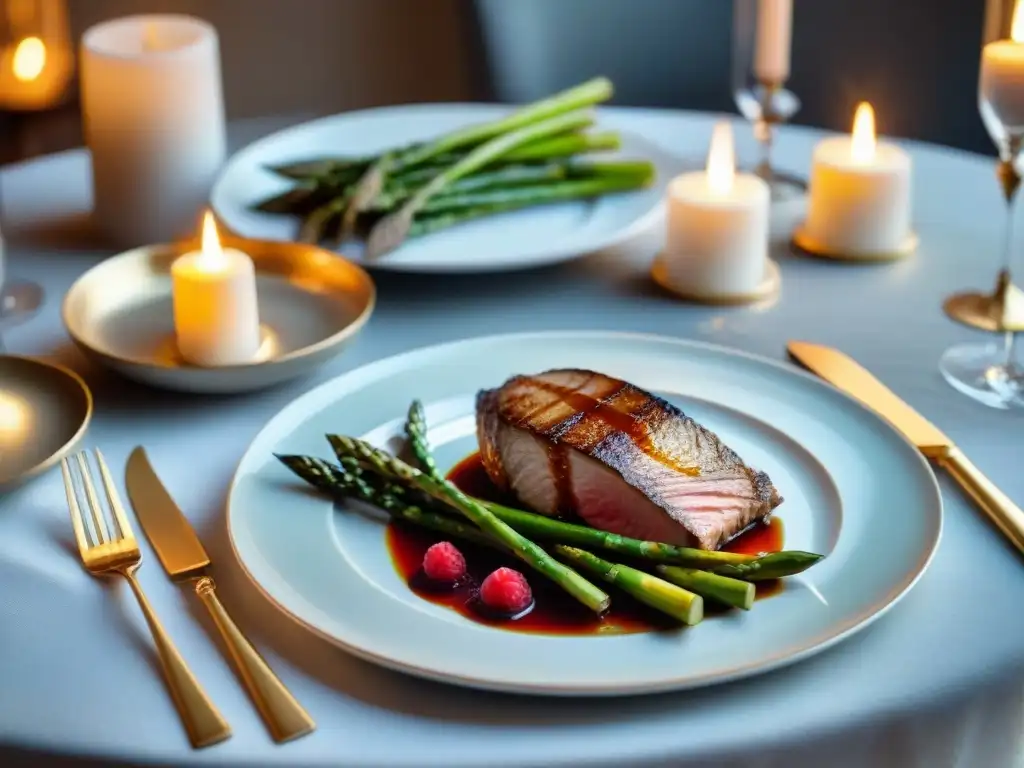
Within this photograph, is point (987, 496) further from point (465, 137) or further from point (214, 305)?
point (465, 137)

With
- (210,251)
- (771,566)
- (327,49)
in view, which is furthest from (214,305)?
(327,49)

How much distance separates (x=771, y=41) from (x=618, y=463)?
114cm

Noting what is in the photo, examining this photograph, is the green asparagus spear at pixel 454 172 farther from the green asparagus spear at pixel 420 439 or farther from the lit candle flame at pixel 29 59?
the lit candle flame at pixel 29 59

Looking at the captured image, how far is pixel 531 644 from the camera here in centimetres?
104

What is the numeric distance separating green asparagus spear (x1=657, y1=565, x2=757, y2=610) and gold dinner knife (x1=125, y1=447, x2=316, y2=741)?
13.0 inches

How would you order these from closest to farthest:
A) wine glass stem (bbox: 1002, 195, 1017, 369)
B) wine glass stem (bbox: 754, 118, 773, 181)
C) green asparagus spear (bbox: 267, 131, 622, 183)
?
wine glass stem (bbox: 1002, 195, 1017, 369) < green asparagus spear (bbox: 267, 131, 622, 183) < wine glass stem (bbox: 754, 118, 773, 181)

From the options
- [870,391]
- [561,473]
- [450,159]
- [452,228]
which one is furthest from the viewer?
[450,159]

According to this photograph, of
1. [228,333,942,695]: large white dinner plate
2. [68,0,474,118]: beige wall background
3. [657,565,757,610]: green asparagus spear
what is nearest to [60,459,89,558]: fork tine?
[228,333,942,695]: large white dinner plate

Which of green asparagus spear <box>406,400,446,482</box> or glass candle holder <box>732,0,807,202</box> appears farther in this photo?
glass candle holder <box>732,0,807,202</box>

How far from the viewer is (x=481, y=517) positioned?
1.18 m

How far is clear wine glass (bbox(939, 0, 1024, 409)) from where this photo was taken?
151 cm

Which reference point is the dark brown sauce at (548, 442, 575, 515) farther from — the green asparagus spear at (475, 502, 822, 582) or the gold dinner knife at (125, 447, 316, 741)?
the gold dinner knife at (125, 447, 316, 741)

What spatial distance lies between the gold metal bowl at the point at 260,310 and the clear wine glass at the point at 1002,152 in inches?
28.3

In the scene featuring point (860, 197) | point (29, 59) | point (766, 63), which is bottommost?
point (29, 59)
